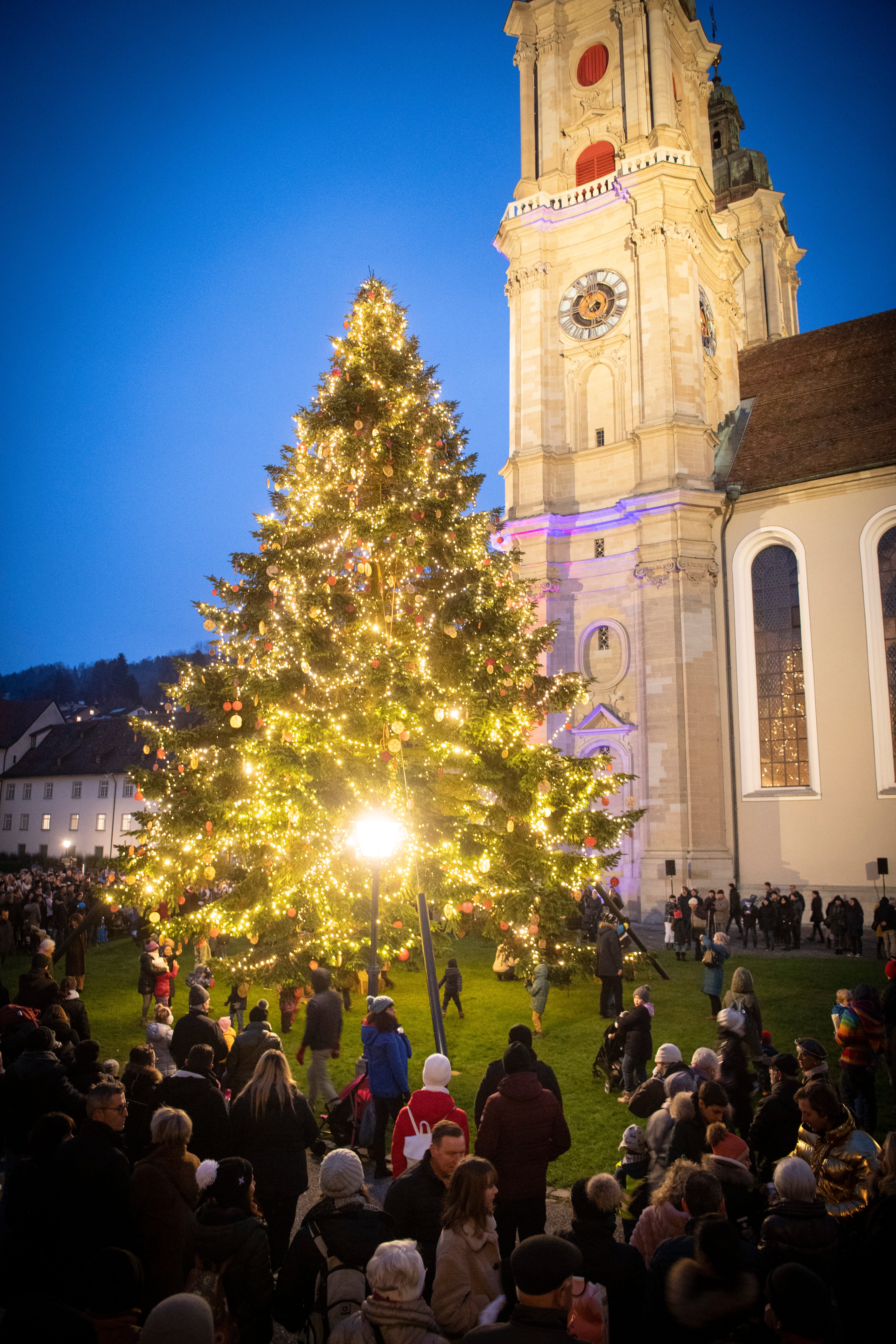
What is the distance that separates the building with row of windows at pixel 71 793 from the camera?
159 ft

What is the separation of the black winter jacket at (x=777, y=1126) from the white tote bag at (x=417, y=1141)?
8.10ft

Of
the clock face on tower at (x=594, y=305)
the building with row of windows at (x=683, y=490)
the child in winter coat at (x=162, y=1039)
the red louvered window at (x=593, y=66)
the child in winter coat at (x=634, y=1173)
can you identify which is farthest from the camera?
the red louvered window at (x=593, y=66)

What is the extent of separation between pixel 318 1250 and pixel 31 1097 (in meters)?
2.94

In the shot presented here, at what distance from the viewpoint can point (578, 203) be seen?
102 feet

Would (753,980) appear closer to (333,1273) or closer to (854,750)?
(854,750)

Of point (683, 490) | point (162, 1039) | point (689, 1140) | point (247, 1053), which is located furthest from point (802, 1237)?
point (683, 490)

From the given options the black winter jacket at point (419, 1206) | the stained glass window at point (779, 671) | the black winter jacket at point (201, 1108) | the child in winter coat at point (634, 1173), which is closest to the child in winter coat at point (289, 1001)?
the black winter jacket at point (201, 1108)

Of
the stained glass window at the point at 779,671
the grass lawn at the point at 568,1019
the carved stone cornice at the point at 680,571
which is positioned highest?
the carved stone cornice at the point at 680,571

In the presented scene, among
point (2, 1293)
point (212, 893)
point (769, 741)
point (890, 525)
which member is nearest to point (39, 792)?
point (212, 893)

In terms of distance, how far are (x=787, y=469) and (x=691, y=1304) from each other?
2803 centimetres

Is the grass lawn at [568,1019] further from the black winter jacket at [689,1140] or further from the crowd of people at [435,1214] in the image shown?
the crowd of people at [435,1214]

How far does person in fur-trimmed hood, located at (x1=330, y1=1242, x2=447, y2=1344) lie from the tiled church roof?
27.4 meters

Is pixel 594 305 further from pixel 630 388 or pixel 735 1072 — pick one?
pixel 735 1072

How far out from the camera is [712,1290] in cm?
329
